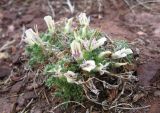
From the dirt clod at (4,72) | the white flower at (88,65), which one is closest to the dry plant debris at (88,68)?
the white flower at (88,65)

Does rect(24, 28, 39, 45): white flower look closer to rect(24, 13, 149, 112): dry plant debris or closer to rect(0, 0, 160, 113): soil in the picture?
rect(24, 13, 149, 112): dry plant debris

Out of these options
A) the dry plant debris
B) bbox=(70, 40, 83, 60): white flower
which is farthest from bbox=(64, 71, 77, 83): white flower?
bbox=(70, 40, 83, 60): white flower

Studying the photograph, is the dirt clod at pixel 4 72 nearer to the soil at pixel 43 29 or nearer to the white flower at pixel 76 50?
the soil at pixel 43 29

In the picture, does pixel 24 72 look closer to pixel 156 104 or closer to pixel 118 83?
pixel 118 83

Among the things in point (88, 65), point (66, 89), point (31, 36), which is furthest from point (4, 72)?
point (88, 65)

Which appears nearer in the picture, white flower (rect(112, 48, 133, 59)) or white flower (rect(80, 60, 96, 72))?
white flower (rect(80, 60, 96, 72))

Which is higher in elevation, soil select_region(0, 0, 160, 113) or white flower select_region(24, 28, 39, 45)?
white flower select_region(24, 28, 39, 45)

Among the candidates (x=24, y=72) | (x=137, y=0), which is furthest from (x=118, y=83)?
(x=137, y=0)

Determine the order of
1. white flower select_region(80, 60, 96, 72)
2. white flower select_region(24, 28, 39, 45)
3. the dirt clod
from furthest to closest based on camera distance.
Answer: the dirt clod, white flower select_region(24, 28, 39, 45), white flower select_region(80, 60, 96, 72)
